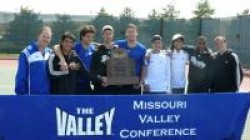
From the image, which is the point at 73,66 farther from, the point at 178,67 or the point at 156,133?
the point at 178,67

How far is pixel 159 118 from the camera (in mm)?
7324

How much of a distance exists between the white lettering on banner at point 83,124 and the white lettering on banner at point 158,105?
348mm

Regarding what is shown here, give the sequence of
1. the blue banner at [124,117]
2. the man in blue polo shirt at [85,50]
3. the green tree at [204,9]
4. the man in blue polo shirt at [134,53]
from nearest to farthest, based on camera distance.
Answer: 1. the blue banner at [124,117]
2. the man in blue polo shirt at [85,50]
3. the man in blue polo shirt at [134,53]
4. the green tree at [204,9]

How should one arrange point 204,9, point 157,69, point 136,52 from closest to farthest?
point 136,52 < point 157,69 < point 204,9

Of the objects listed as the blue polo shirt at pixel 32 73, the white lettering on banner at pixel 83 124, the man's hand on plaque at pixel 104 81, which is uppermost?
the blue polo shirt at pixel 32 73

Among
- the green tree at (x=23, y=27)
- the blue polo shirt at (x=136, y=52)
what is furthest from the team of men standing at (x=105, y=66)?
the green tree at (x=23, y=27)

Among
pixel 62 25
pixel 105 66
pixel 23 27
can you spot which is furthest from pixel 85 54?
pixel 23 27

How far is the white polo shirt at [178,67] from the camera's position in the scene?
842cm

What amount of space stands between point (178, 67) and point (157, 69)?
385 millimetres

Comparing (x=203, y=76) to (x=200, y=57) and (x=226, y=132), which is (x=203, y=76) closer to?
(x=200, y=57)

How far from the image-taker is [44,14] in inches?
1252

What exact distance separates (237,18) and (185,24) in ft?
9.96

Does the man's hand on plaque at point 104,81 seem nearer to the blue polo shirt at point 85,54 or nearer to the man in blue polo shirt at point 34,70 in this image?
the blue polo shirt at point 85,54

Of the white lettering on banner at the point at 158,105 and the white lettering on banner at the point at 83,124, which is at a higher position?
the white lettering on banner at the point at 158,105
